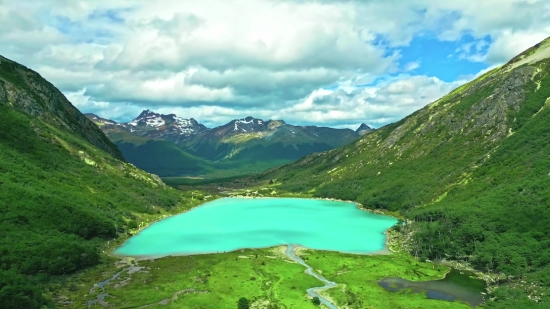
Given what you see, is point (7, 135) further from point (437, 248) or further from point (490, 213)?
point (490, 213)

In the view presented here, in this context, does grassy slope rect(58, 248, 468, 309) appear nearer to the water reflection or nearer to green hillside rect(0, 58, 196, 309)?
the water reflection

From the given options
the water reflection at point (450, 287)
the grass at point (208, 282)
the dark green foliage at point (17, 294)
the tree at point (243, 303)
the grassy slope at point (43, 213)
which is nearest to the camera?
the dark green foliage at point (17, 294)

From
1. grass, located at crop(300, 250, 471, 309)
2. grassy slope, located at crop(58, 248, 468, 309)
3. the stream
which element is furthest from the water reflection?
the stream

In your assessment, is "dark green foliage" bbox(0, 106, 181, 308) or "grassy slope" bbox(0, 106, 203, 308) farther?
"grassy slope" bbox(0, 106, 203, 308)

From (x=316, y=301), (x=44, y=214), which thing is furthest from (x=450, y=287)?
(x=44, y=214)

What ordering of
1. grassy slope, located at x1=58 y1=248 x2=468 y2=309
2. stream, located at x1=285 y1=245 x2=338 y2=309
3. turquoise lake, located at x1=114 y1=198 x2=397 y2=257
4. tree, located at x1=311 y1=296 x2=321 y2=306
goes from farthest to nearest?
1. turquoise lake, located at x1=114 y1=198 x2=397 y2=257
2. stream, located at x1=285 y1=245 x2=338 y2=309
3. grassy slope, located at x1=58 y1=248 x2=468 y2=309
4. tree, located at x1=311 y1=296 x2=321 y2=306

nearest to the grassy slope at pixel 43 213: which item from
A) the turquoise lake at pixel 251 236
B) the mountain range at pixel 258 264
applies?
the mountain range at pixel 258 264

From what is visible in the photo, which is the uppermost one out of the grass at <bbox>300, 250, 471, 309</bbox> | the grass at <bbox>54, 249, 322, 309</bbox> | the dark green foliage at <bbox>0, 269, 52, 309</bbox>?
the dark green foliage at <bbox>0, 269, 52, 309</bbox>

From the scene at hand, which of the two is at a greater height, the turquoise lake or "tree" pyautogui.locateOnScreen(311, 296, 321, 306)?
the turquoise lake

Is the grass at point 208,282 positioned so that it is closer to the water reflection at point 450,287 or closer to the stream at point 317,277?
the stream at point 317,277
